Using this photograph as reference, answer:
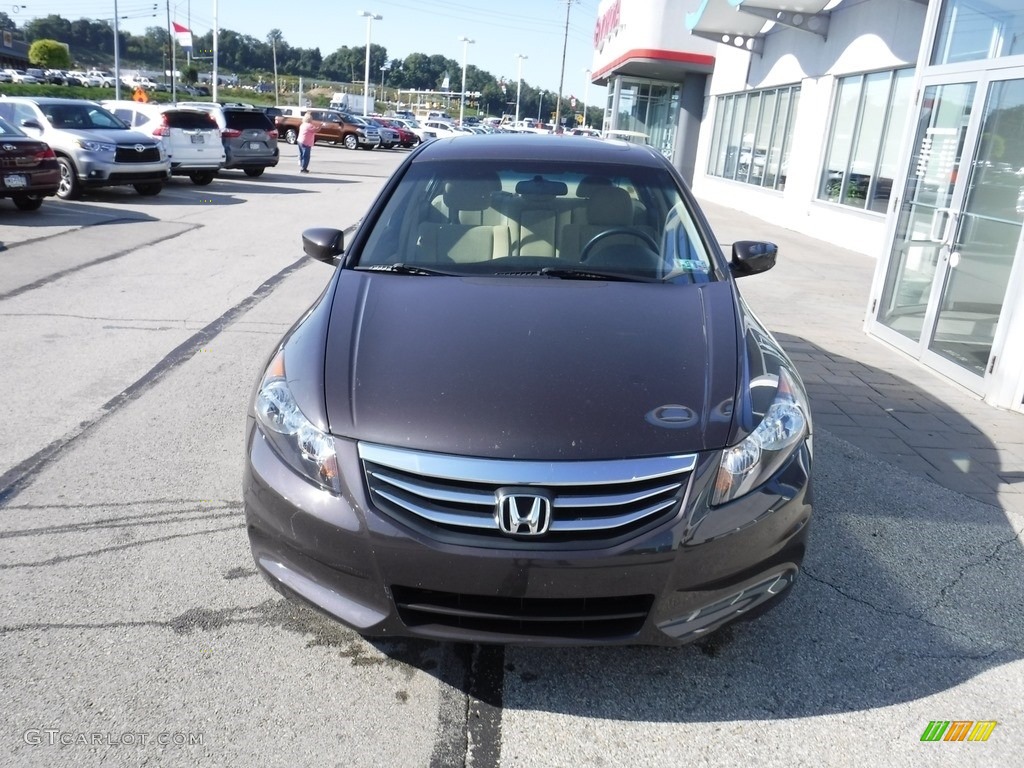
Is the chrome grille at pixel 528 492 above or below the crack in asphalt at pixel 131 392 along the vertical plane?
above

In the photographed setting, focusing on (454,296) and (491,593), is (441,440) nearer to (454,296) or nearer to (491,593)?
(491,593)

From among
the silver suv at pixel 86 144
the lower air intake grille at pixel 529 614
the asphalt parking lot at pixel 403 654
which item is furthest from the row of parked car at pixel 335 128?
the lower air intake grille at pixel 529 614

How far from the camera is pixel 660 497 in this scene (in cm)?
258

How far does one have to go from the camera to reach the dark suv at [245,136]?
843 inches

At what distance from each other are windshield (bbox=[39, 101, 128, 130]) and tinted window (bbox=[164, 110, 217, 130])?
166 cm

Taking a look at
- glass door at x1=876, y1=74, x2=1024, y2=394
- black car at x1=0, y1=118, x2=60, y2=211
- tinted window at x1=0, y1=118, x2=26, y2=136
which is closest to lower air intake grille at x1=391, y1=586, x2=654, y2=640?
glass door at x1=876, y1=74, x2=1024, y2=394

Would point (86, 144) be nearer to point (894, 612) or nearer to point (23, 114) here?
point (23, 114)

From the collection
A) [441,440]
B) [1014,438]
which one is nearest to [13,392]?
[441,440]

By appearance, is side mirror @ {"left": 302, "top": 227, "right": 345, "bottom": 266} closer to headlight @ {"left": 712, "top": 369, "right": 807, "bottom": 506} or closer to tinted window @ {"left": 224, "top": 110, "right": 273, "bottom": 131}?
headlight @ {"left": 712, "top": 369, "right": 807, "bottom": 506}

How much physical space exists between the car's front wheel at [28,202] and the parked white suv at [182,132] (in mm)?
5122

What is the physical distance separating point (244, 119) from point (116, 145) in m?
6.39

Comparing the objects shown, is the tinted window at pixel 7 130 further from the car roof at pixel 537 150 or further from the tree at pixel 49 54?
the tree at pixel 49 54

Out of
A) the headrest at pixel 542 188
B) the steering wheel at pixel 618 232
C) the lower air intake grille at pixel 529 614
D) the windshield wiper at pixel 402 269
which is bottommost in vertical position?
the lower air intake grille at pixel 529 614

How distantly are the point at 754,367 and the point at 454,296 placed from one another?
1.17 meters
